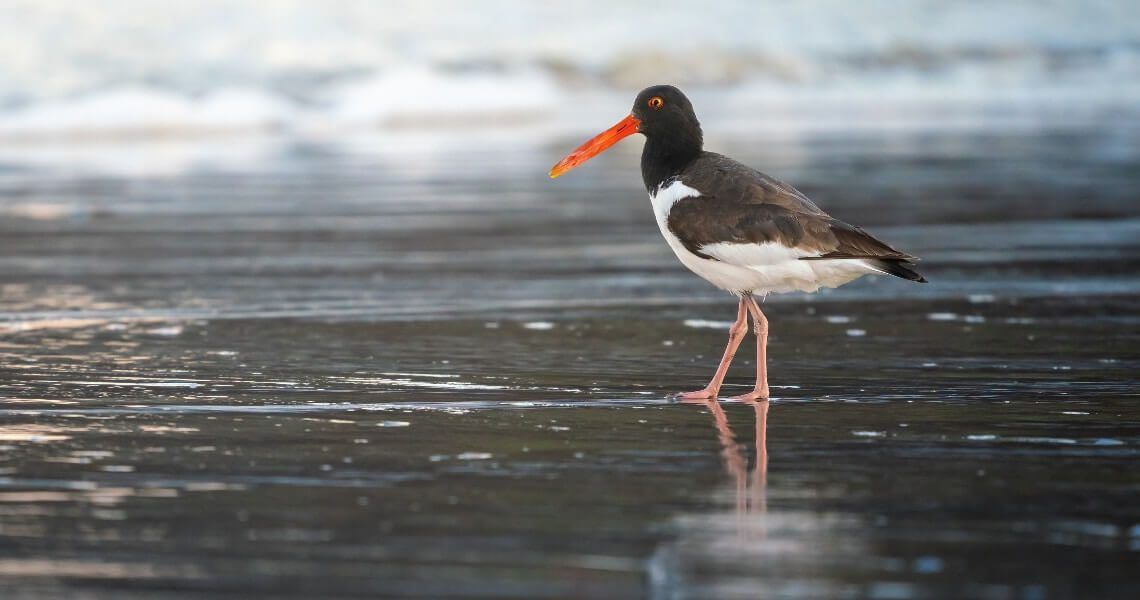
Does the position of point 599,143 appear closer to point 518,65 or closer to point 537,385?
point 537,385

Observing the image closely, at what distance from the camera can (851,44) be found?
4559 centimetres

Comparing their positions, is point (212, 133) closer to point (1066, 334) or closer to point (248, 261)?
point (248, 261)

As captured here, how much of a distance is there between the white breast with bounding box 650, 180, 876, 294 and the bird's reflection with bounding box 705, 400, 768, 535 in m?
0.51

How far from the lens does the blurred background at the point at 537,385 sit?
13.9ft

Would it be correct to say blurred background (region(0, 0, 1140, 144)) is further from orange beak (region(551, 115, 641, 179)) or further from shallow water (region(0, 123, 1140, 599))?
orange beak (region(551, 115, 641, 179))

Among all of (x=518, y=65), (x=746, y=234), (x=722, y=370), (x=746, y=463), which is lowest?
(x=746, y=463)

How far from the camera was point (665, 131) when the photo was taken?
705cm

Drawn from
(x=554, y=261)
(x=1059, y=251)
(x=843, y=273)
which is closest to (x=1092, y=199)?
(x=1059, y=251)

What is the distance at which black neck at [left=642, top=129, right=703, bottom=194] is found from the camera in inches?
276

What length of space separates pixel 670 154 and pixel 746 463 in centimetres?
206

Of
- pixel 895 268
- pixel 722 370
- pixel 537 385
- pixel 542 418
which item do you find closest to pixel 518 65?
pixel 537 385

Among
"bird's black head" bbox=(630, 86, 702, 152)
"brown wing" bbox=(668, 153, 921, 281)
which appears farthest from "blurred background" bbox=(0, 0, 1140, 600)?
"bird's black head" bbox=(630, 86, 702, 152)

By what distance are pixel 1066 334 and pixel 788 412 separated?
2365mm

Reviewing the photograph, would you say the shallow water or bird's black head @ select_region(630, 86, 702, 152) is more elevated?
bird's black head @ select_region(630, 86, 702, 152)
